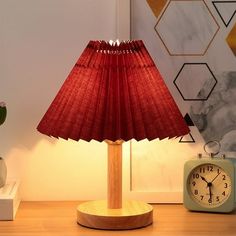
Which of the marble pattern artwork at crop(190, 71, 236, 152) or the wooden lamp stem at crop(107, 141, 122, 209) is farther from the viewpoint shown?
the marble pattern artwork at crop(190, 71, 236, 152)

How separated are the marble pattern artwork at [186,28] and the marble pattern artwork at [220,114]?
4.0 inches

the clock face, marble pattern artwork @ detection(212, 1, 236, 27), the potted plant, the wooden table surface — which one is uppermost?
marble pattern artwork @ detection(212, 1, 236, 27)

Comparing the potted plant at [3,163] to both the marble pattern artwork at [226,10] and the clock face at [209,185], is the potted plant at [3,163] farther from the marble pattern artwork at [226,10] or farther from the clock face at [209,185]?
the marble pattern artwork at [226,10]

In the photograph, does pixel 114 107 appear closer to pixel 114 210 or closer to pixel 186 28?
pixel 114 210

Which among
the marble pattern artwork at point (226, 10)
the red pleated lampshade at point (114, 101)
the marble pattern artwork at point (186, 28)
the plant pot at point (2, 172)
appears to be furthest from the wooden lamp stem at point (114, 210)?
the marble pattern artwork at point (226, 10)

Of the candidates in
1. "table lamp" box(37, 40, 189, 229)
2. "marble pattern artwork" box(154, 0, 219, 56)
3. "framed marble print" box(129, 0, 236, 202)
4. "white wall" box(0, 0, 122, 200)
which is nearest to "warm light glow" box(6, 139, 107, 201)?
"white wall" box(0, 0, 122, 200)

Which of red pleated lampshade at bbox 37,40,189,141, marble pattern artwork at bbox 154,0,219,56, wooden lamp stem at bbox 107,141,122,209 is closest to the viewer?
red pleated lampshade at bbox 37,40,189,141

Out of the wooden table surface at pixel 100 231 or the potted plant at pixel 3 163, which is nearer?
the wooden table surface at pixel 100 231

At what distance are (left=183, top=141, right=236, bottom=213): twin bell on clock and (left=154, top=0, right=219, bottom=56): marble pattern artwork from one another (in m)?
0.28

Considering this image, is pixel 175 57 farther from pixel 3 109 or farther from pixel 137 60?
pixel 3 109

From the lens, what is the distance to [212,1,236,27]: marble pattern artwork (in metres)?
1.47

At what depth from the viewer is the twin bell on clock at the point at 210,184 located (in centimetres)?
139

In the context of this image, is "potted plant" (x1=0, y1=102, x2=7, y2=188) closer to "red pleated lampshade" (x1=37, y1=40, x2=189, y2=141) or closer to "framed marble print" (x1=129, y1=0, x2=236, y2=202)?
"red pleated lampshade" (x1=37, y1=40, x2=189, y2=141)

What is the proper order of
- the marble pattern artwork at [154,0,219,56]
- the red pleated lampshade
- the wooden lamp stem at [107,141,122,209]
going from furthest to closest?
the marble pattern artwork at [154,0,219,56], the wooden lamp stem at [107,141,122,209], the red pleated lampshade
